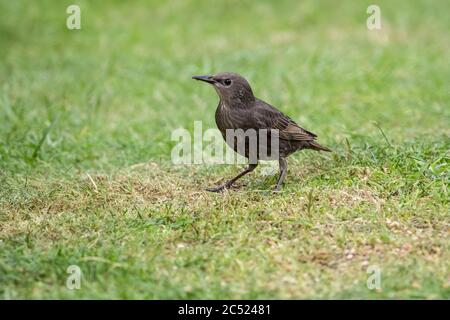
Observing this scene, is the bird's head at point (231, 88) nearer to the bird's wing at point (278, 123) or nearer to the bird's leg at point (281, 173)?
the bird's wing at point (278, 123)

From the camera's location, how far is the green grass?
4.55 metres

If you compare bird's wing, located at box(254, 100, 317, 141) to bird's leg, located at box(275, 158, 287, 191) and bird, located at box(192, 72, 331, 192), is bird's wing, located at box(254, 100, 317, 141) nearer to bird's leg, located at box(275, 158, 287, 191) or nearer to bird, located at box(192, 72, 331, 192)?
bird, located at box(192, 72, 331, 192)

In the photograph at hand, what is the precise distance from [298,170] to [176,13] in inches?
292

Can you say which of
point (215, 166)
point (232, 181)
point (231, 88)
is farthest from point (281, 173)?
point (215, 166)

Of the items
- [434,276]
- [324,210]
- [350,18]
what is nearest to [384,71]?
[350,18]

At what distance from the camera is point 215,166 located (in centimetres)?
690

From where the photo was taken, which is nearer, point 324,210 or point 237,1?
point 324,210

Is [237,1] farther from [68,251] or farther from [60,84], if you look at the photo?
[68,251]

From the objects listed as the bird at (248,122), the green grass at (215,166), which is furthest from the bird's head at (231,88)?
the green grass at (215,166)

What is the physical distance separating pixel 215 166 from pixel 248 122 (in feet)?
3.18

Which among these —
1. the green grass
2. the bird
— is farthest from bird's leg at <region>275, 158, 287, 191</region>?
the green grass

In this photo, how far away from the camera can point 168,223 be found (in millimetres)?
5301

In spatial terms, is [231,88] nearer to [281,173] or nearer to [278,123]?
[278,123]
